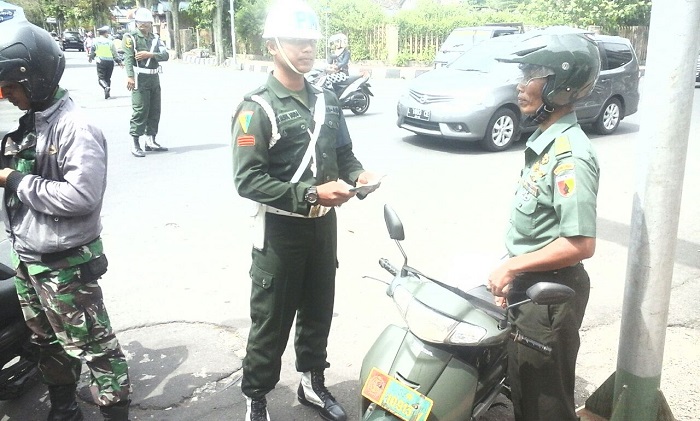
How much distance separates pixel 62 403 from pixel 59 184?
1.14 meters

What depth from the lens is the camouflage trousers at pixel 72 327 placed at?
101 inches

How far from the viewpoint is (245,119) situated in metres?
2.56

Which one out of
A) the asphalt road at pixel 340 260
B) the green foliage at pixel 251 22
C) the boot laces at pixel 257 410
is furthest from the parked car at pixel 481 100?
the green foliage at pixel 251 22

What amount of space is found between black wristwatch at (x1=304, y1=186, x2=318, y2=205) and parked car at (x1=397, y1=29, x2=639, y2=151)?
638 centimetres

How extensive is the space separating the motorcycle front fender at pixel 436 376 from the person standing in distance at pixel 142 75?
23.3 ft

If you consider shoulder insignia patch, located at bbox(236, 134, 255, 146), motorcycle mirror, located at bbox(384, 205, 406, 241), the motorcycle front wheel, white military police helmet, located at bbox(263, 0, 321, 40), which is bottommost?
the motorcycle front wheel

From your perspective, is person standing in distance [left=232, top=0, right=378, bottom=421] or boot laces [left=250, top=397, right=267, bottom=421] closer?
person standing in distance [left=232, top=0, right=378, bottom=421]

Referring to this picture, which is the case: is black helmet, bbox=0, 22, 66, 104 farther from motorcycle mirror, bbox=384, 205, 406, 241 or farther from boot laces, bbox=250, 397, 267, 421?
boot laces, bbox=250, 397, 267, 421

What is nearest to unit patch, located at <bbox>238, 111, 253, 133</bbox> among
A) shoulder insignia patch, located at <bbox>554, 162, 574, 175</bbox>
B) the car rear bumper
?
shoulder insignia patch, located at <bbox>554, 162, 574, 175</bbox>

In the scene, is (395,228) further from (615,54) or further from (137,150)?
(615,54)

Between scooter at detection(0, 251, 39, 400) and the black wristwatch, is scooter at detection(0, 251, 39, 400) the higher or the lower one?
the lower one

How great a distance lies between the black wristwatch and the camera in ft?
8.27

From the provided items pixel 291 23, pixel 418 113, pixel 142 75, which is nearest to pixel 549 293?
pixel 291 23

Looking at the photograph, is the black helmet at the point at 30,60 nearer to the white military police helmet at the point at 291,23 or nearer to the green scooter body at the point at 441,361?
the white military police helmet at the point at 291,23
